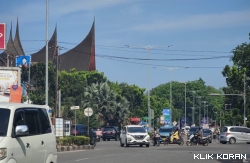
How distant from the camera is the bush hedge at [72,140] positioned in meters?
32.4

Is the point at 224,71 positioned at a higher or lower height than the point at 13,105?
higher

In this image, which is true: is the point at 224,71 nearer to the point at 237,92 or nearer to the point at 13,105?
the point at 237,92

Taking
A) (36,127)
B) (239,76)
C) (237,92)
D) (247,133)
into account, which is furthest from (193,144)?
(36,127)

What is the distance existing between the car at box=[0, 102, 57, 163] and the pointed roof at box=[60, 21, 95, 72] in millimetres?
103564

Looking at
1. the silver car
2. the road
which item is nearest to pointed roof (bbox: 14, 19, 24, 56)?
the silver car

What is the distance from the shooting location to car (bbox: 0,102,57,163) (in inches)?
375

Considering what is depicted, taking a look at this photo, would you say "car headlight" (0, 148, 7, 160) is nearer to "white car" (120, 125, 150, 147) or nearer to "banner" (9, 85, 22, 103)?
"banner" (9, 85, 22, 103)

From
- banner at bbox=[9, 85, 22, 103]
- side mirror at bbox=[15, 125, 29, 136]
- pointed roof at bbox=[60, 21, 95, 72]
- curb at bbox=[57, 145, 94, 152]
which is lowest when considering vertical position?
curb at bbox=[57, 145, 94, 152]

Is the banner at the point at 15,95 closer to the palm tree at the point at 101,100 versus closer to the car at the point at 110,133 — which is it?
the car at the point at 110,133

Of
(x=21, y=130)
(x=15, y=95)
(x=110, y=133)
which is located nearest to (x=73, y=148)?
(x=15, y=95)

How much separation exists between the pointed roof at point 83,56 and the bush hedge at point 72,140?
264ft

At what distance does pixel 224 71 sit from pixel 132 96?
114 ft

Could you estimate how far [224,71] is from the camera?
66.2 meters

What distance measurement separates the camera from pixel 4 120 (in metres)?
9.86
